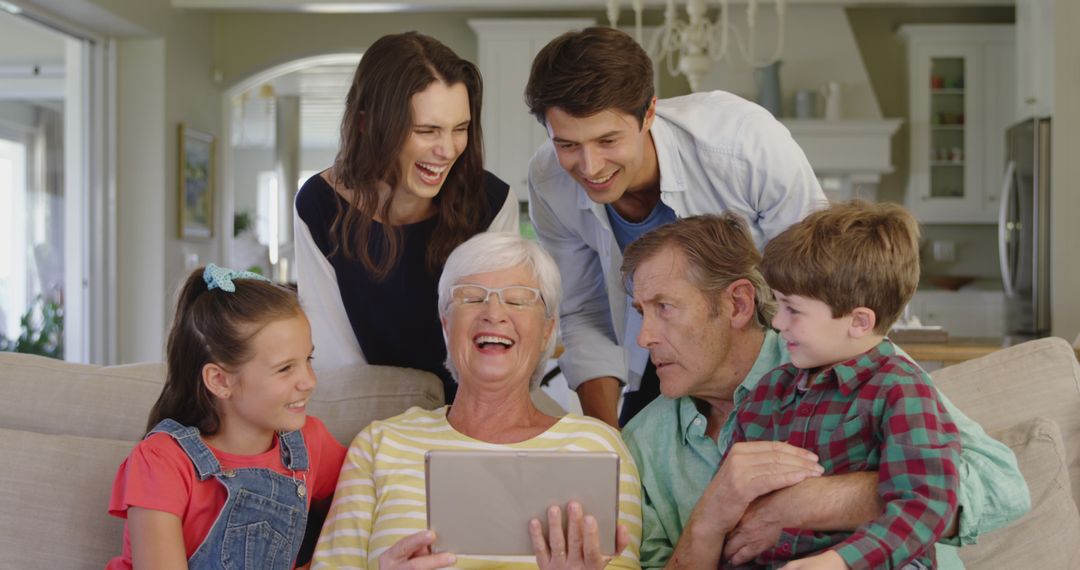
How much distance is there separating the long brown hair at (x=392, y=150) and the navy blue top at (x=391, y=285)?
24mm

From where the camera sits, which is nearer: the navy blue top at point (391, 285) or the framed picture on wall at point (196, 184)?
the navy blue top at point (391, 285)

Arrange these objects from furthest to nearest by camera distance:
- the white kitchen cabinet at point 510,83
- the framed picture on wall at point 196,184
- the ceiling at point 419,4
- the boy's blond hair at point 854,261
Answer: the white kitchen cabinet at point 510,83 < the framed picture on wall at point 196,184 < the ceiling at point 419,4 < the boy's blond hair at point 854,261

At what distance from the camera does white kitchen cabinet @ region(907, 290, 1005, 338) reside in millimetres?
7508

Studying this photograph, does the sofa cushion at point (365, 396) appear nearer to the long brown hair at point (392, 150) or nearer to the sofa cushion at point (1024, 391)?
the long brown hair at point (392, 150)

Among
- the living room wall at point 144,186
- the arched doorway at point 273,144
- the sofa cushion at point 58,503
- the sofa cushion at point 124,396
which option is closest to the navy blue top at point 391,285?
the sofa cushion at point 124,396

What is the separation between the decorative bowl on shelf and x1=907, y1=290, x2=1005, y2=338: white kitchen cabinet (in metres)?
0.25

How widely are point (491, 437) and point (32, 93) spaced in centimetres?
515

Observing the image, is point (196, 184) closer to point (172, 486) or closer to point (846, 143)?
point (846, 143)

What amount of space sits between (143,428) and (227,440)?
1.30ft

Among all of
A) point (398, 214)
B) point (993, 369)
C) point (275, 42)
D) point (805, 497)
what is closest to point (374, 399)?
point (398, 214)

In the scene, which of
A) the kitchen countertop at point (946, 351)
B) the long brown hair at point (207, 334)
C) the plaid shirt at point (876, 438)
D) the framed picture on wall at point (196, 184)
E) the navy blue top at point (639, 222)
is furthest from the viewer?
the framed picture on wall at point (196, 184)

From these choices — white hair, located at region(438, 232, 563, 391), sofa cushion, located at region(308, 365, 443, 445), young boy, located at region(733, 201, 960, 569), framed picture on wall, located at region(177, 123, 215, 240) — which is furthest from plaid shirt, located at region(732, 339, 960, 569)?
framed picture on wall, located at region(177, 123, 215, 240)

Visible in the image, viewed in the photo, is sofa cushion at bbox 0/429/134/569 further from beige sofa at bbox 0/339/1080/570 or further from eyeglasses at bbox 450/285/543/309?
eyeglasses at bbox 450/285/543/309

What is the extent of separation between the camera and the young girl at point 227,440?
1.81 m
